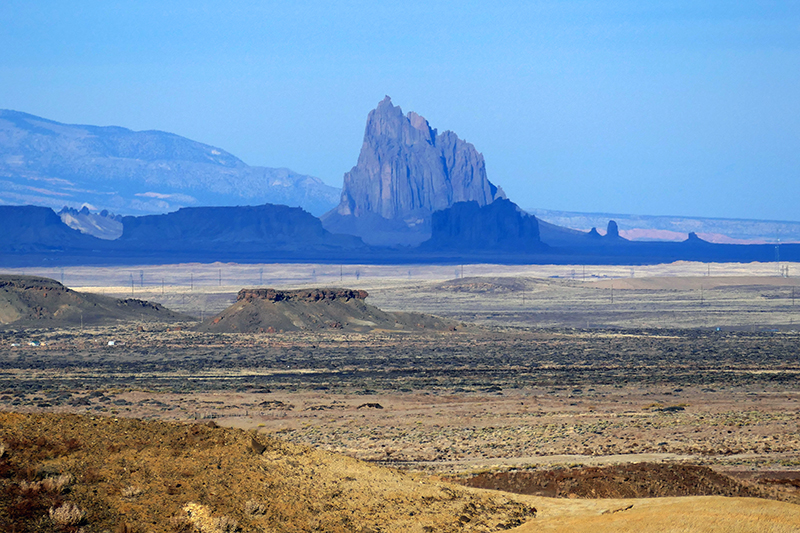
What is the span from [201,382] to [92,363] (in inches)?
462

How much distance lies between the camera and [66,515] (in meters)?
10.7

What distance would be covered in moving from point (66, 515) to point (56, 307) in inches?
2681

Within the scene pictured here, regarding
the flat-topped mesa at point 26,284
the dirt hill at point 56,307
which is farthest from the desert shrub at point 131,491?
the flat-topped mesa at point 26,284

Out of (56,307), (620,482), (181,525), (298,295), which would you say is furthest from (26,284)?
(181,525)

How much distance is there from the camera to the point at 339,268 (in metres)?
189

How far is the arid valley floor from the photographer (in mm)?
13047

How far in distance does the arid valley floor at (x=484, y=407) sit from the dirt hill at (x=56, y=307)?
15.9ft

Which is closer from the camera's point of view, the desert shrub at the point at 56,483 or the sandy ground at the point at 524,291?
the desert shrub at the point at 56,483

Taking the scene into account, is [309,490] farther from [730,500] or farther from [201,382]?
[201,382]

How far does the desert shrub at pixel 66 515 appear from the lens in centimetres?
1062

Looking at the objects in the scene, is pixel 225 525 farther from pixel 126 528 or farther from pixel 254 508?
pixel 126 528

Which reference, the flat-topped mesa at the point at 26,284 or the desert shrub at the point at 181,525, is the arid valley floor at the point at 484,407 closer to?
the desert shrub at the point at 181,525

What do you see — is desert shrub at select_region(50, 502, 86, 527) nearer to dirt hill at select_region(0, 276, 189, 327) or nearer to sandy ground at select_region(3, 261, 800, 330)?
dirt hill at select_region(0, 276, 189, 327)

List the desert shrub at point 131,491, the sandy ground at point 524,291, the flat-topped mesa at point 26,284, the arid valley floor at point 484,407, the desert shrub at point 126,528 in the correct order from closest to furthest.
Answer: the desert shrub at point 126,528 < the desert shrub at point 131,491 < the arid valley floor at point 484,407 < the flat-topped mesa at point 26,284 < the sandy ground at point 524,291
